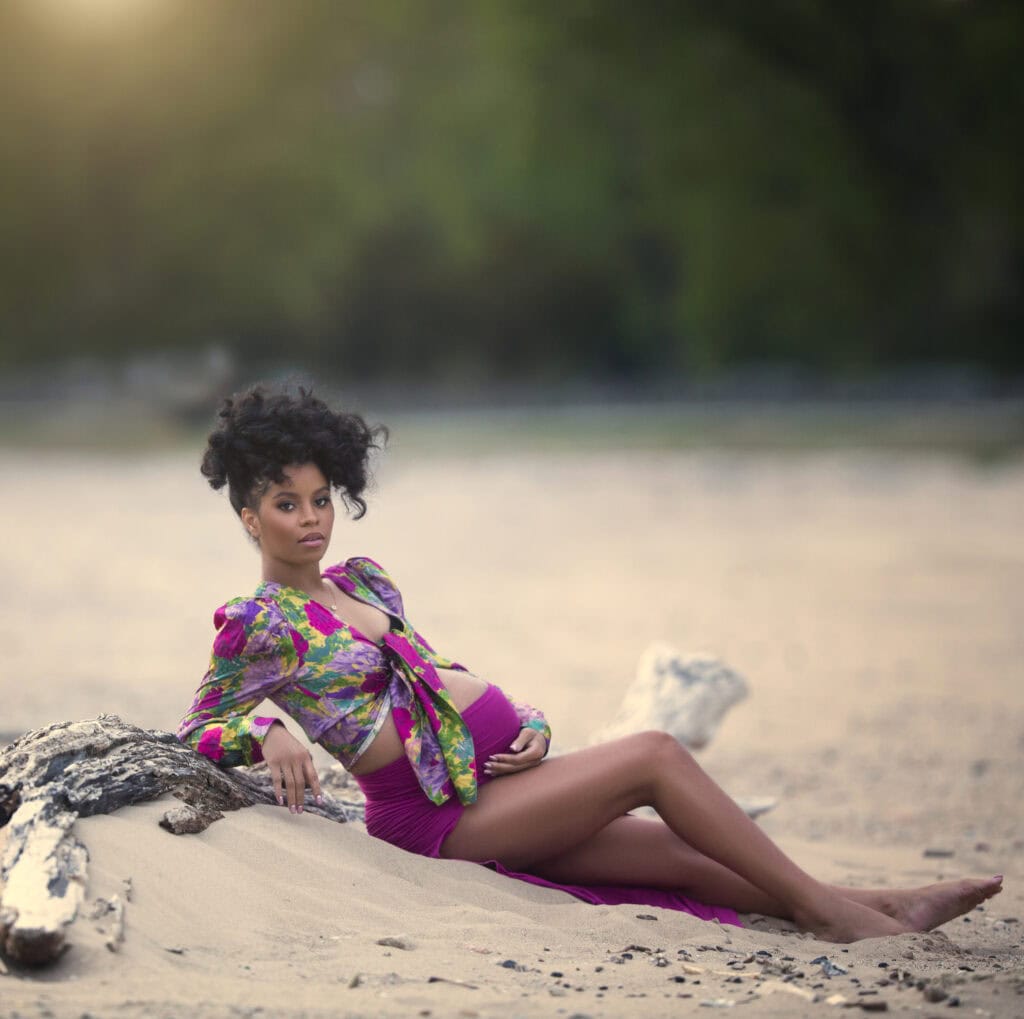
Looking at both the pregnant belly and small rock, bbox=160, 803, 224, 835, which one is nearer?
small rock, bbox=160, 803, 224, 835

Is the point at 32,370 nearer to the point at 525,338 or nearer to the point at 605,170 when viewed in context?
the point at 525,338

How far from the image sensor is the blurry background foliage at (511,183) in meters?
32.9

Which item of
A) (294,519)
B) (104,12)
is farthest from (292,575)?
(104,12)

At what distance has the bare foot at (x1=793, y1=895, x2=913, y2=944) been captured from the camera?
3.76 metres

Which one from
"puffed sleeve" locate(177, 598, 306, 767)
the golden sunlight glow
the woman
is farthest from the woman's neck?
the golden sunlight glow

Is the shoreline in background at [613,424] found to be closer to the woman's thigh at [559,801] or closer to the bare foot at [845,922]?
the bare foot at [845,922]

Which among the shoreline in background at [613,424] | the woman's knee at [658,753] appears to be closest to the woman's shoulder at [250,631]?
the woman's knee at [658,753]

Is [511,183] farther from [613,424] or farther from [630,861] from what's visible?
[630,861]

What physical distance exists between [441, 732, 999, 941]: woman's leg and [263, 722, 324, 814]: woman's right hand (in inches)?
18.7

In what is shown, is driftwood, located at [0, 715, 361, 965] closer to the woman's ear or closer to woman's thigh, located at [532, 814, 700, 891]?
the woman's ear

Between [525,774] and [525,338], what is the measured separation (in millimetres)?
32123

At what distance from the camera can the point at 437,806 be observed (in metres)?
3.79

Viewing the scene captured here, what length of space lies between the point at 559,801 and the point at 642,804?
0.21m

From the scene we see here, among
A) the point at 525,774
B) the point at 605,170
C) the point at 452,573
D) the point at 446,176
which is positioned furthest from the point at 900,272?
the point at 525,774
